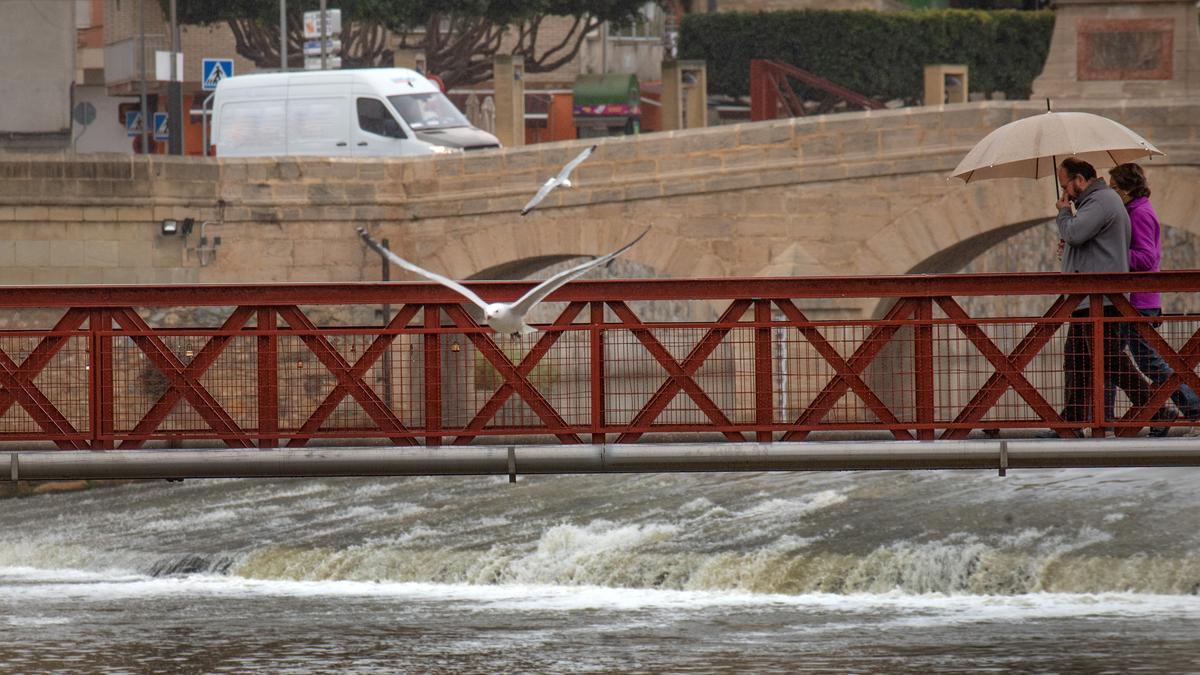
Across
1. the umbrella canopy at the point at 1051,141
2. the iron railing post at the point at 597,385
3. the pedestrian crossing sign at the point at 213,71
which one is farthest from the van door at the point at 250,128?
the umbrella canopy at the point at 1051,141

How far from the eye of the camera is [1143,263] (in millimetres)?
12320

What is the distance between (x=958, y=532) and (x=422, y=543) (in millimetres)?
4493

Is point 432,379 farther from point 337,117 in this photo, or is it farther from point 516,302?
point 337,117

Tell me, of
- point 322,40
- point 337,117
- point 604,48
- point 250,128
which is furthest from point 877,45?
point 250,128

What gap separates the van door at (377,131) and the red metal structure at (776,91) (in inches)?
637

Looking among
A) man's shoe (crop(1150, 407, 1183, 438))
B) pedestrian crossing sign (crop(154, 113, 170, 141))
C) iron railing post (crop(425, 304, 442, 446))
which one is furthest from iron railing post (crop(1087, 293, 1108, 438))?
pedestrian crossing sign (crop(154, 113, 170, 141))

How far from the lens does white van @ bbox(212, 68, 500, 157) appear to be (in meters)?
27.1

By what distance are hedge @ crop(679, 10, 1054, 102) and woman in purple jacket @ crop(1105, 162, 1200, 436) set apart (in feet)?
112

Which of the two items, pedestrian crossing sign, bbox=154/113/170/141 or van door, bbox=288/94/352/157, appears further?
pedestrian crossing sign, bbox=154/113/170/141

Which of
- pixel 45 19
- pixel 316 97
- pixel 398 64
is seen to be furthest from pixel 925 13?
pixel 316 97

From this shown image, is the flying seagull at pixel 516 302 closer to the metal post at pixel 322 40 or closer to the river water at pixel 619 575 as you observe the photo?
the river water at pixel 619 575

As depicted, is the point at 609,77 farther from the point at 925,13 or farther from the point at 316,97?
the point at 316,97

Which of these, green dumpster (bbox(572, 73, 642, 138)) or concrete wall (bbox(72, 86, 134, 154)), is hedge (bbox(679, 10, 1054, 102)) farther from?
concrete wall (bbox(72, 86, 134, 154))

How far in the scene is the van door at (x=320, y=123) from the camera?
89.4 feet
